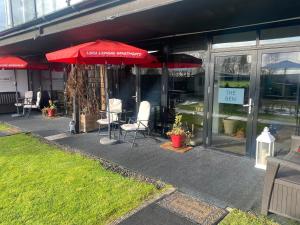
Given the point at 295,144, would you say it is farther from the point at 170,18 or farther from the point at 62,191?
the point at 62,191

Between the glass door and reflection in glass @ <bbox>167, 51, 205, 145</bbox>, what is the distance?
13.5 inches

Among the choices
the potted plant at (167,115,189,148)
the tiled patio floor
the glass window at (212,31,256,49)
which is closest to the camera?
the tiled patio floor

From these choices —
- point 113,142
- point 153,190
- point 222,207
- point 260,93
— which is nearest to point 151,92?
point 113,142

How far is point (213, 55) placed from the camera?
4922 mm

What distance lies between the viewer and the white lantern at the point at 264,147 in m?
4.02

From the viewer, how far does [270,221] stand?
2684mm

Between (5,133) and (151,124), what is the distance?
410 centimetres

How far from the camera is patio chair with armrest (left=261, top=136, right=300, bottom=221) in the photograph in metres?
2.58

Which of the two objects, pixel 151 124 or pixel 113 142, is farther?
pixel 151 124

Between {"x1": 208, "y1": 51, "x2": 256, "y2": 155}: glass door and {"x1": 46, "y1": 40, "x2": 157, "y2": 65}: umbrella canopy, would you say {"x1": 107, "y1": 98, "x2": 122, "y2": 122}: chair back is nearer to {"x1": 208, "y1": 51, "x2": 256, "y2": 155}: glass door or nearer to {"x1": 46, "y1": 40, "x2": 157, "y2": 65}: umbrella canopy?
{"x1": 46, "y1": 40, "x2": 157, "y2": 65}: umbrella canopy

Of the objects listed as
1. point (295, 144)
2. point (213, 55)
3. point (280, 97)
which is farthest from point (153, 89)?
point (295, 144)

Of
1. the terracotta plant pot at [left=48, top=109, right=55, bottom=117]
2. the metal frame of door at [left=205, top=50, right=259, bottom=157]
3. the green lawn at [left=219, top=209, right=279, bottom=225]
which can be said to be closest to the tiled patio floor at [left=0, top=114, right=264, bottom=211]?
the green lawn at [left=219, top=209, right=279, bottom=225]

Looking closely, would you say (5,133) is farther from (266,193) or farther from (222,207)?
(266,193)

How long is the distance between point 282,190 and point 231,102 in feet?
7.88
